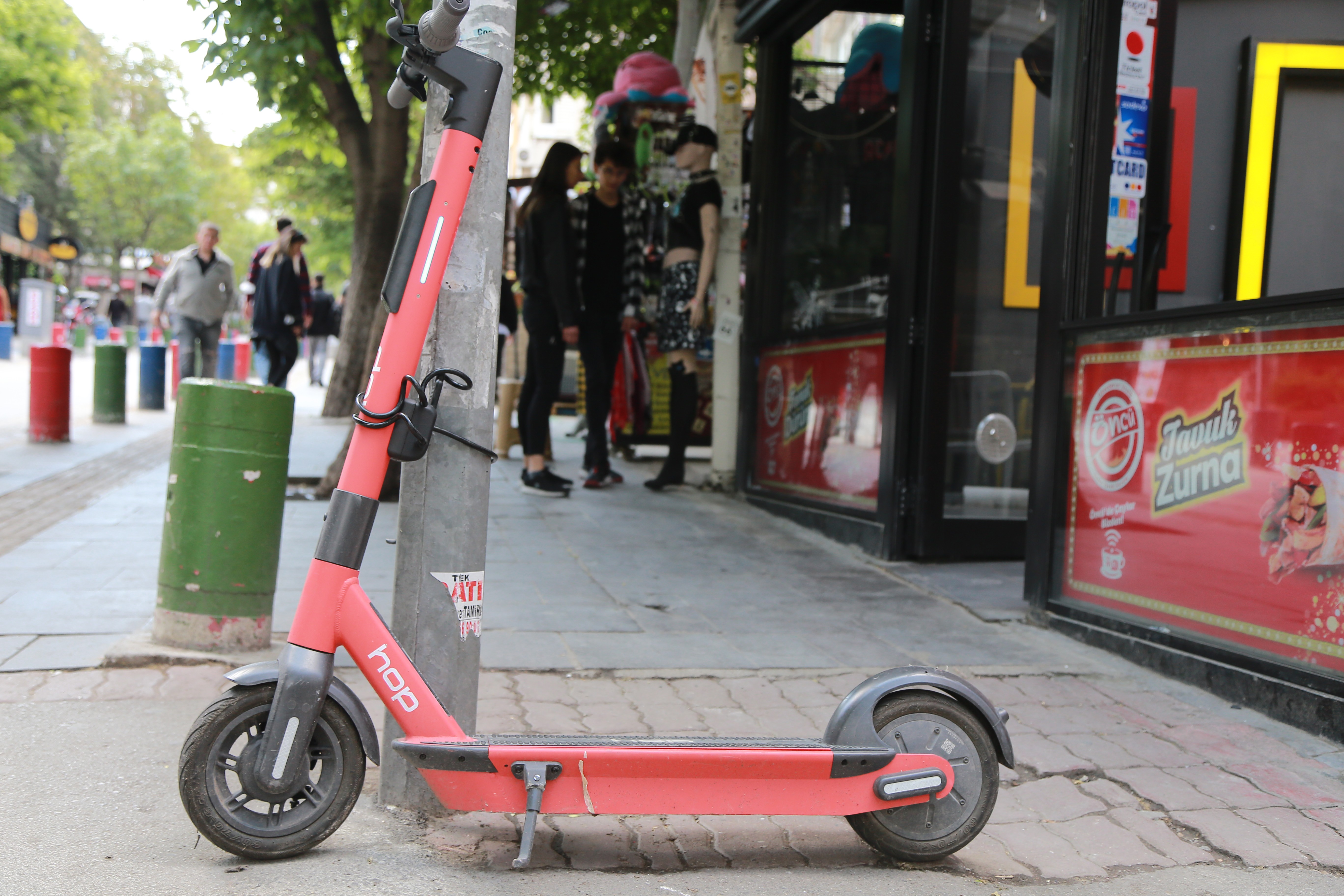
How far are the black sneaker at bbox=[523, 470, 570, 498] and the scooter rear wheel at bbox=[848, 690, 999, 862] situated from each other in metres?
5.32

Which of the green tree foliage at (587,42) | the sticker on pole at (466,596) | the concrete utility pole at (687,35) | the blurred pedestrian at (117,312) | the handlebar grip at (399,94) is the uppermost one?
the green tree foliage at (587,42)

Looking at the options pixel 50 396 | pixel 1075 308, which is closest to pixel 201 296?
pixel 50 396

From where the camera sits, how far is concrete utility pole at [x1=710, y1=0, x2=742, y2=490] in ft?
27.3

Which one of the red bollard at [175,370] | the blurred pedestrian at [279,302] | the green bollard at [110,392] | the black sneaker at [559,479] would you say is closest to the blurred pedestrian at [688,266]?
the black sneaker at [559,479]

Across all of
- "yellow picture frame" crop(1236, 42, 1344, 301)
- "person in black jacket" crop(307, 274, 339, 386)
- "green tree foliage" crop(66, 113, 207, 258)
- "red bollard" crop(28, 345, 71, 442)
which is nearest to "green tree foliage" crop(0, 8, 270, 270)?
"green tree foliage" crop(66, 113, 207, 258)

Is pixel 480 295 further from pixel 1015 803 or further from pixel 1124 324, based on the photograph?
pixel 1124 324

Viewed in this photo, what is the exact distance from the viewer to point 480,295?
2760 millimetres

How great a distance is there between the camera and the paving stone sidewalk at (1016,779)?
272 centimetres

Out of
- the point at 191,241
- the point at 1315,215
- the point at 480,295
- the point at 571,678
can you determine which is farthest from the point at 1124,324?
the point at 191,241

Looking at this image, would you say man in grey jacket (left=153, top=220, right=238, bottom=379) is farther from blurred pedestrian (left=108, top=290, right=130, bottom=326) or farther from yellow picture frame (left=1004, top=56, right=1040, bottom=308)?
blurred pedestrian (left=108, top=290, right=130, bottom=326)

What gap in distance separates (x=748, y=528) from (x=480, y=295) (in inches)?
177

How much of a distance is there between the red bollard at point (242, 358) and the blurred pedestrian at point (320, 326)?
105cm

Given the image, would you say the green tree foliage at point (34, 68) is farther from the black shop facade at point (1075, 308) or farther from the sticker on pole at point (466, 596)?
the sticker on pole at point (466, 596)

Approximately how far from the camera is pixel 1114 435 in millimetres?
4500
